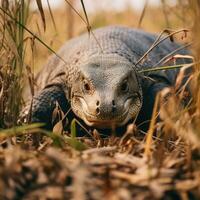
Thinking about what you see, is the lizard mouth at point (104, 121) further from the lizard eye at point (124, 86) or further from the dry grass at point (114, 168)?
the dry grass at point (114, 168)

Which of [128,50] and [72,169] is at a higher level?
[128,50]

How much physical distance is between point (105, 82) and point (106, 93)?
6.1 inches

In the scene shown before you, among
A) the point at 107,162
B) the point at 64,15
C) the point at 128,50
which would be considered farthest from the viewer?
the point at 64,15

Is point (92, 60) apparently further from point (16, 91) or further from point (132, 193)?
point (132, 193)

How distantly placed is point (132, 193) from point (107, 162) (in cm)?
19

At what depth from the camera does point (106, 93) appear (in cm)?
367

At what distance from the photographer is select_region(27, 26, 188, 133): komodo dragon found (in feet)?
12.0

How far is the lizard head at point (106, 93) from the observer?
3561mm

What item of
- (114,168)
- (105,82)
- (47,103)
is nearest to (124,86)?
(105,82)

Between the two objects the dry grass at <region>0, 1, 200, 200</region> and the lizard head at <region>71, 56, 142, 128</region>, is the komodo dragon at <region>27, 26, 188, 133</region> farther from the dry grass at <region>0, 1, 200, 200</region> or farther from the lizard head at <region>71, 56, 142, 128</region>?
the dry grass at <region>0, 1, 200, 200</region>

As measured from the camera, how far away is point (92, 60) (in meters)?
4.15

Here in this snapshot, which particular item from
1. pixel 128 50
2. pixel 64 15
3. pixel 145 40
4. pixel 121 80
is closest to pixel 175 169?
pixel 121 80

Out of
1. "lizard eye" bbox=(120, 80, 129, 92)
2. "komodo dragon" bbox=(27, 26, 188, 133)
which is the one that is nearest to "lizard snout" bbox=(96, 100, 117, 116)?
"komodo dragon" bbox=(27, 26, 188, 133)

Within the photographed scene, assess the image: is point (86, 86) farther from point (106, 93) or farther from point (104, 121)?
point (104, 121)
